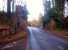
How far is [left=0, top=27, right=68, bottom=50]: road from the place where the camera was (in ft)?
3.69

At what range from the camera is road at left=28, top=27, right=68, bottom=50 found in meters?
1.14

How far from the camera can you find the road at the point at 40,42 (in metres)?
1.13

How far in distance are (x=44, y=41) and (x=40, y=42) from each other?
0.10 ft

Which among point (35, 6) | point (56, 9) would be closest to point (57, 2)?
point (56, 9)

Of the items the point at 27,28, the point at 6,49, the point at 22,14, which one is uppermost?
the point at 22,14

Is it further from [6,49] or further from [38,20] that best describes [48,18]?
[6,49]

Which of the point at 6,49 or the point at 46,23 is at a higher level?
the point at 46,23

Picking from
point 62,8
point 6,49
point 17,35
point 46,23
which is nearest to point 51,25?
point 46,23

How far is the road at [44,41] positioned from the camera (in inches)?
44.7

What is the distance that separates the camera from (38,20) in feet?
3.80

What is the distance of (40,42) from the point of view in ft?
3.77

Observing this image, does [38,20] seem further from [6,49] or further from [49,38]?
[6,49]

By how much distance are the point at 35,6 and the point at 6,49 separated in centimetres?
38

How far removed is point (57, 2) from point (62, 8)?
0.06 m
